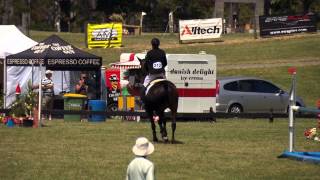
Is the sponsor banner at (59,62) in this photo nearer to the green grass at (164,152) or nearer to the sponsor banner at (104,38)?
the green grass at (164,152)

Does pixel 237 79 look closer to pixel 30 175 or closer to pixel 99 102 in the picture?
pixel 99 102

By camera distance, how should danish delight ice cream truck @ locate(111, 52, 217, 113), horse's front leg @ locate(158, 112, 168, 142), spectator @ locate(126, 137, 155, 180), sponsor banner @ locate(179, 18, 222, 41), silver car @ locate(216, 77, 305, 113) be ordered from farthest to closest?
sponsor banner @ locate(179, 18, 222, 41)
silver car @ locate(216, 77, 305, 113)
danish delight ice cream truck @ locate(111, 52, 217, 113)
horse's front leg @ locate(158, 112, 168, 142)
spectator @ locate(126, 137, 155, 180)

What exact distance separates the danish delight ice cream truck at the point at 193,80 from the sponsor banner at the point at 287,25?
2540 cm

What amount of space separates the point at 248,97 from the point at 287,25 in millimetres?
24995

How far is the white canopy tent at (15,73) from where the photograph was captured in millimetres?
31000

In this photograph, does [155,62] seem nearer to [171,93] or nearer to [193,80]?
[171,93]

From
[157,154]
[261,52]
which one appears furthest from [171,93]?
[261,52]

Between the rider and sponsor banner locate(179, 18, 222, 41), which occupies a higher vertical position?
sponsor banner locate(179, 18, 222, 41)

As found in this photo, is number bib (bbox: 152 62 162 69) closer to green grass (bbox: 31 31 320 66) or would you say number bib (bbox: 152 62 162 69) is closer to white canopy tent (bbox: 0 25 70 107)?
white canopy tent (bbox: 0 25 70 107)

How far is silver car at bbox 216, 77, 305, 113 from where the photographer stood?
31.2m

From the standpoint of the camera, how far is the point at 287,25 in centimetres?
5581

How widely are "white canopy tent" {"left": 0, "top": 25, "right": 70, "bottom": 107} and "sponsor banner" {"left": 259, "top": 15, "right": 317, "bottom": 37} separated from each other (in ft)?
77.6

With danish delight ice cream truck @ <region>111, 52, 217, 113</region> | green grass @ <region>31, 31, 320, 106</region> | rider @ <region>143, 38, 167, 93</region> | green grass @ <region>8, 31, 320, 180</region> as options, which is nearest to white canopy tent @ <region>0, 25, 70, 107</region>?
danish delight ice cream truck @ <region>111, 52, 217, 113</region>

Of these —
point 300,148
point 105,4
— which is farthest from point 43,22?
point 300,148
